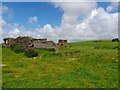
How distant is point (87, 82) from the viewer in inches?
872

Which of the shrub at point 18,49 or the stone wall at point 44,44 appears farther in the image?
the stone wall at point 44,44

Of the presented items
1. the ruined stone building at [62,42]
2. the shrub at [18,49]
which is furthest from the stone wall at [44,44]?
the ruined stone building at [62,42]

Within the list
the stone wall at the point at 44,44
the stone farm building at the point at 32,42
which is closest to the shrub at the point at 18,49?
the stone farm building at the point at 32,42

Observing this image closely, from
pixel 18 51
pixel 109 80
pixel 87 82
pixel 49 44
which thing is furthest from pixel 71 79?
pixel 49 44

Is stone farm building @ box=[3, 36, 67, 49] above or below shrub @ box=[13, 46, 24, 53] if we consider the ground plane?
above

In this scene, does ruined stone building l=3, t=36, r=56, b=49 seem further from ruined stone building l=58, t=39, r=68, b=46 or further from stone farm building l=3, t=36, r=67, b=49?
ruined stone building l=58, t=39, r=68, b=46

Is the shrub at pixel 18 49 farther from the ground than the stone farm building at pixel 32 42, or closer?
closer

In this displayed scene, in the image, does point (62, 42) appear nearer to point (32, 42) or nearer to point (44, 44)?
point (44, 44)

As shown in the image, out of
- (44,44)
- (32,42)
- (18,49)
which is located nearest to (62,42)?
(44,44)

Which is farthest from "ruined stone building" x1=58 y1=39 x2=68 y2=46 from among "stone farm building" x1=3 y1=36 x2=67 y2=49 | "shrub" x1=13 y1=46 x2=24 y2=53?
"shrub" x1=13 y1=46 x2=24 y2=53

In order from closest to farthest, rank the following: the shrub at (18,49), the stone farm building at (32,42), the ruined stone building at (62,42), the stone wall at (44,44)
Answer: the shrub at (18,49) → the stone farm building at (32,42) → the stone wall at (44,44) → the ruined stone building at (62,42)

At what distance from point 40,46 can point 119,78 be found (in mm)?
53583

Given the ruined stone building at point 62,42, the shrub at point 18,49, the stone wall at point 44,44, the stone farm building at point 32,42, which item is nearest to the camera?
the shrub at point 18,49

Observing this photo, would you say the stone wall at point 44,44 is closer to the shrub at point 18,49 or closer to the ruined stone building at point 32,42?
the ruined stone building at point 32,42
